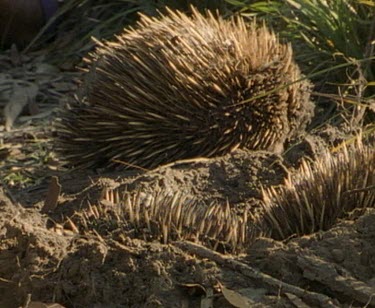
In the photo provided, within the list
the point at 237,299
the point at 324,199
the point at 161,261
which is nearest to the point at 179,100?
the point at 324,199

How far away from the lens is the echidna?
5.79 metres

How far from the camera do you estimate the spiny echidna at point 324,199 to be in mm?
3883

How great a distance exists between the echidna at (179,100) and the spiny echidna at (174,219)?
1.85m

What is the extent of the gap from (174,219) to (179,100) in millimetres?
2138

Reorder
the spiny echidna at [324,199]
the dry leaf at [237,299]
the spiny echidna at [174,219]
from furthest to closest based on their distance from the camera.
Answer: the spiny echidna at [324,199]
the spiny echidna at [174,219]
the dry leaf at [237,299]

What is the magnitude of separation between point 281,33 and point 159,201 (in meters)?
3.40

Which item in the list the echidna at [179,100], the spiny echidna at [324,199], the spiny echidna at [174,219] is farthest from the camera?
the echidna at [179,100]

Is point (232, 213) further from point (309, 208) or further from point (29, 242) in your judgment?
point (29, 242)

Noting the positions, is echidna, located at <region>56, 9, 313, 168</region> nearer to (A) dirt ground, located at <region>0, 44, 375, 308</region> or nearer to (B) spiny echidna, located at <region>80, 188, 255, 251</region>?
(A) dirt ground, located at <region>0, 44, 375, 308</region>

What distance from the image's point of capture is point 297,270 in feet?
11.1

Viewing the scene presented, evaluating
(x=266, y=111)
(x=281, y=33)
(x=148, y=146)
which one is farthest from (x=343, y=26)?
(x=148, y=146)

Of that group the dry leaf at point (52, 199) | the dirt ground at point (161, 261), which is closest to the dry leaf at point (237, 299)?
the dirt ground at point (161, 261)

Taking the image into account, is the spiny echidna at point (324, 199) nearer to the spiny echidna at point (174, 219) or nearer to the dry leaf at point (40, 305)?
the spiny echidna at point (174, 219)

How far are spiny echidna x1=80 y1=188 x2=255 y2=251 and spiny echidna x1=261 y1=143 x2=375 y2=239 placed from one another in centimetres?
14
